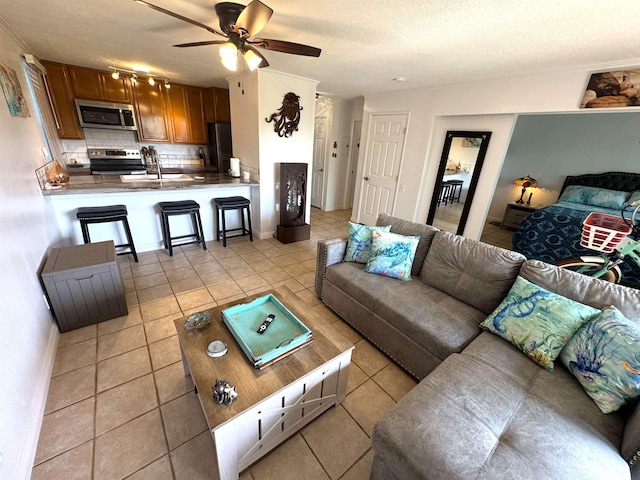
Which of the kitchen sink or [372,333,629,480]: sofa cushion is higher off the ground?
the kitchen sink

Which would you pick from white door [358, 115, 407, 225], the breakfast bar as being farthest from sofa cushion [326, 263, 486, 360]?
white door [358, 115, 407, 225]

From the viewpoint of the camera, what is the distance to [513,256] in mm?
1848

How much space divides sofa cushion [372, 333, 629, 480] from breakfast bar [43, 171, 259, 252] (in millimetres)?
3329

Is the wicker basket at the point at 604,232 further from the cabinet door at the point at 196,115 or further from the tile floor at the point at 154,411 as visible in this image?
the cabinet door at the point at 196,115

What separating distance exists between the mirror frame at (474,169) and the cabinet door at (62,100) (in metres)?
5.60

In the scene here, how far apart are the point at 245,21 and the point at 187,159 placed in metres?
4.36

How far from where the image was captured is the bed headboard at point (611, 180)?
4246 millimetres

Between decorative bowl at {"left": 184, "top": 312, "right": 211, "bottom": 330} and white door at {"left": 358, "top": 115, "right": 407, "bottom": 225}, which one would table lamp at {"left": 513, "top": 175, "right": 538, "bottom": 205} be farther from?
decorative bowl at {"left": 184, "top": 312, "right": 211, "bottom": 330}

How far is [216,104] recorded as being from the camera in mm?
4820

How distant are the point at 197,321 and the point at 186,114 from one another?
4.56 m

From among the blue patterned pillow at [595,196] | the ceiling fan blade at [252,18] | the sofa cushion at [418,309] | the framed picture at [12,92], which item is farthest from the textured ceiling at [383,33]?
the blue patterned pillow at [595,196]

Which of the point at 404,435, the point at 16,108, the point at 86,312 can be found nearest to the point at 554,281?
the point at 404,435

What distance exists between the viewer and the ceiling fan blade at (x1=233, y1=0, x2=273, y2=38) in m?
1.38

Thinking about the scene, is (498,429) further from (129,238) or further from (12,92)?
(12,92)
